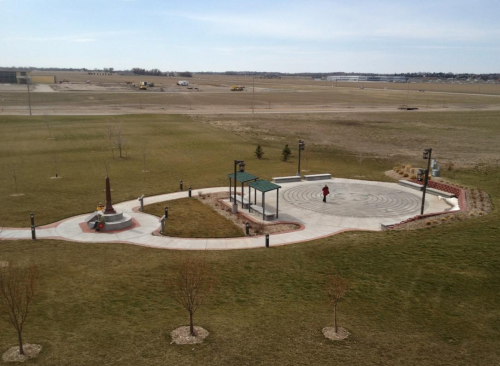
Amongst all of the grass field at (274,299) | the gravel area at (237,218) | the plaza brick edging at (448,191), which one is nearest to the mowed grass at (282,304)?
the grass field at (274,299)

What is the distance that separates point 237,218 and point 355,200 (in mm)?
8763

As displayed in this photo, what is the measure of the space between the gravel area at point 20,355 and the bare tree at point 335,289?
7.63 meters

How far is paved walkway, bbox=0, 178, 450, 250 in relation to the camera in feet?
66.0

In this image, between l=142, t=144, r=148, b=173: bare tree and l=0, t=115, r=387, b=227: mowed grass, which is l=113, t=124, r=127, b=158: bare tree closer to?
l=0, t=115, r=387, b=227: mowed grass

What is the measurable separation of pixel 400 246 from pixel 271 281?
709 centimetres

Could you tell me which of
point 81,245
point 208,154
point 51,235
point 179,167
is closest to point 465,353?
point 81,245

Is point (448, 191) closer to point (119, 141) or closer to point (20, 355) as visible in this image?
point (20, 355)

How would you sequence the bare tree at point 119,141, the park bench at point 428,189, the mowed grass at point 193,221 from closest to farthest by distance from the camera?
the mowed grass at point 193,221
the park bench at point 428,189
the bare tree at point 119,141

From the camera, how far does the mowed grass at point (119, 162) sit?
1073 inches

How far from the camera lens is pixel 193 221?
23.0m

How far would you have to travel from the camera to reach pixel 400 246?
18.9 meters

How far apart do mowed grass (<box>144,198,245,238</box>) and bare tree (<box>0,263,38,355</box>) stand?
7598 mm

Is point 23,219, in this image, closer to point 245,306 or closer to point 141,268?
point 141,268

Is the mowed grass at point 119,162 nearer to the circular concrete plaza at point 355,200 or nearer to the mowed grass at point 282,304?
the circular concrete plaza at point 355,200
